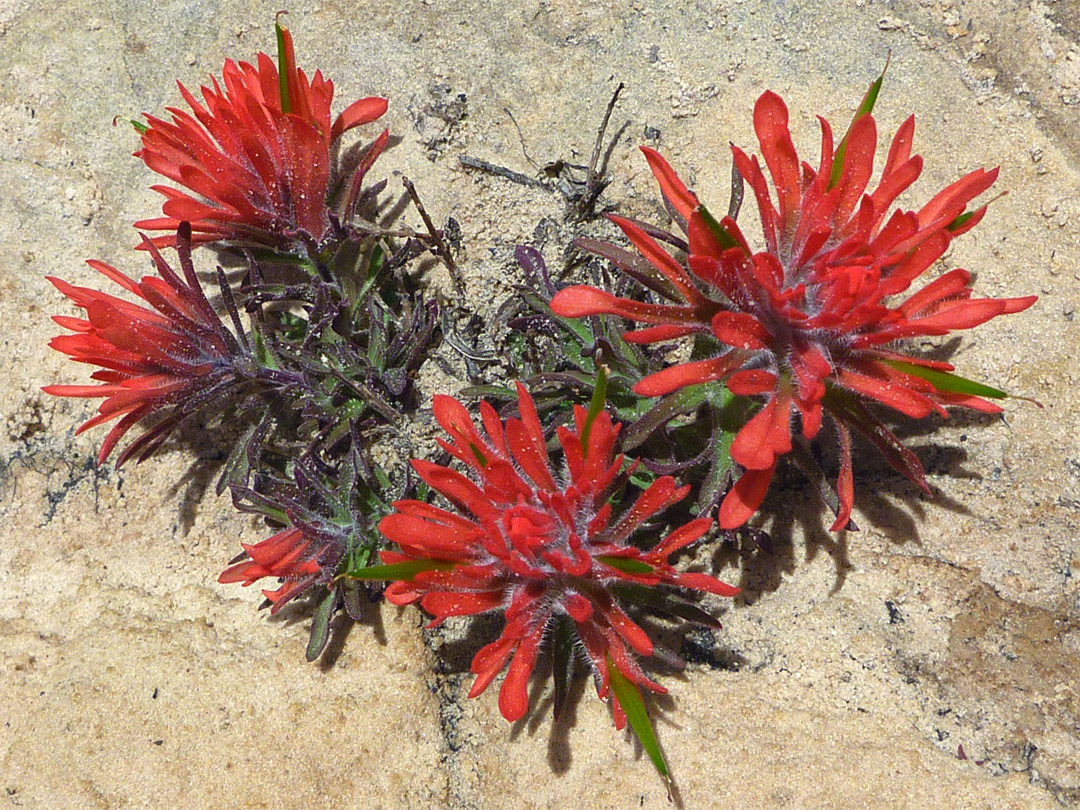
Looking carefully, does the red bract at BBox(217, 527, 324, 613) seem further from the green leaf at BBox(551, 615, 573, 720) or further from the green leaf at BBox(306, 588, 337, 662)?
the green leaf at BBox(551, 615, 573, 720)

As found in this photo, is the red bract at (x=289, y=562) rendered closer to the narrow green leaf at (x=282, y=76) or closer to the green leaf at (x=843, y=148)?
the narrow green leaf at (x=282, y=76)

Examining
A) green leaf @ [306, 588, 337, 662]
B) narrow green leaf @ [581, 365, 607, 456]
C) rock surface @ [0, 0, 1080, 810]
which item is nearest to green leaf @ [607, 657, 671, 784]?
rock surface @ [0, 0, 1080, 810]

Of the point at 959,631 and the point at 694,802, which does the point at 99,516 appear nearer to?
the point at 694,802

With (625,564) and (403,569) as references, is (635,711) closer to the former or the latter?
(625,564)

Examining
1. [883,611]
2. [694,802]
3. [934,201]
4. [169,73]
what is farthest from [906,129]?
[169,73]

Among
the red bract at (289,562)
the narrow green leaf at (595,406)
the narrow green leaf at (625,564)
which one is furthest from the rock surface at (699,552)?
the narrow green leaf at (595,406)

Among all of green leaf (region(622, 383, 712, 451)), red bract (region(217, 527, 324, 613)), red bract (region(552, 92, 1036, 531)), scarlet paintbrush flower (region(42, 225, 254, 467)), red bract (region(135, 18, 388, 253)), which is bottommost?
red bract (region(217, 527, 324, 613))

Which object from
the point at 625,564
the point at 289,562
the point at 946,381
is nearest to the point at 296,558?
the point at 289,562

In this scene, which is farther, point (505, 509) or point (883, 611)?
point (883, 611)
